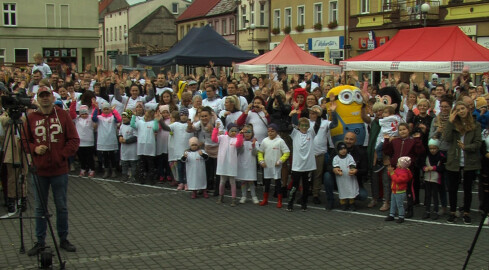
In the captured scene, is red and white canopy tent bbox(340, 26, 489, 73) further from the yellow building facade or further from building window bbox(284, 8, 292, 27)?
building window bbox(284, 8, 292, 27)

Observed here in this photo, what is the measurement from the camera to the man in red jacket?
6.98 m

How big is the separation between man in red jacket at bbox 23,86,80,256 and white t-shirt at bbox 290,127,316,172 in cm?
393

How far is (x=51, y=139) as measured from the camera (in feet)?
23.2

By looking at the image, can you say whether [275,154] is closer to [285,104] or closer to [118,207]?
[285,104]

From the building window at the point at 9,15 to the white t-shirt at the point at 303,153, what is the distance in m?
47.2

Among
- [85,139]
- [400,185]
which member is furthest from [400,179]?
[85,139]

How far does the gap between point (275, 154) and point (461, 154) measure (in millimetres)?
2960

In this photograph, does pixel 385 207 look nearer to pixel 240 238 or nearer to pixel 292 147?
pixel 292 147

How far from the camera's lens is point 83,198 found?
10547mm

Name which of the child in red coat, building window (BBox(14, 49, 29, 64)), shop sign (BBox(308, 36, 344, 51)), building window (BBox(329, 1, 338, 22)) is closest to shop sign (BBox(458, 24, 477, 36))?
shop sign (BBox(308, 36, 344, 51))

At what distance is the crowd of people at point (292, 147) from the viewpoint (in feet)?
29.9

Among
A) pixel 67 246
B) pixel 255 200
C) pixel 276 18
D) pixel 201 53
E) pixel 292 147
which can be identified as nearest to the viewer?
pixel 67 246

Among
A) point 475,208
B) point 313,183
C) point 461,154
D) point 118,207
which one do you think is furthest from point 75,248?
point 475,208

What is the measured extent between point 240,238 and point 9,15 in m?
49.0
